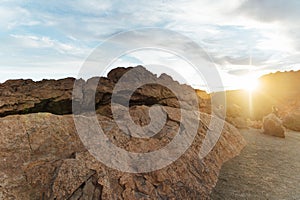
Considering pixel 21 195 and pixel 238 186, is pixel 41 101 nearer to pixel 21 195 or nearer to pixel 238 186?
pixel 21 195

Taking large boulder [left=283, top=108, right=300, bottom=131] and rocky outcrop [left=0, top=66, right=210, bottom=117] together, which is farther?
large boulder [left=283, top=108, right=300, bottom=131]

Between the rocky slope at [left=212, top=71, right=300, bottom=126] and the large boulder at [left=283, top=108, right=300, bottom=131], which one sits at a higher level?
the rocky slope at [left=212, top=71, right=300, bottom=126]

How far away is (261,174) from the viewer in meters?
13.5

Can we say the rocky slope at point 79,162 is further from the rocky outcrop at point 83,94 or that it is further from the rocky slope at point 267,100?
the rocky slope at point 267,100

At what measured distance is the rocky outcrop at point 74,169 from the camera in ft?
29.4

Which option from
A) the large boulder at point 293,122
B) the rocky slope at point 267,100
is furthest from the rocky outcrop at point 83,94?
the large boulder at point 293,122

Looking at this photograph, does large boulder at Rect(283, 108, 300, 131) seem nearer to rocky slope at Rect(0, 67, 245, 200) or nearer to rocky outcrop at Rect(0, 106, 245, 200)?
rocky slope at Rect(0, 67, 245, 200)

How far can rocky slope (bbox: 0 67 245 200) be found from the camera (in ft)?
29.6

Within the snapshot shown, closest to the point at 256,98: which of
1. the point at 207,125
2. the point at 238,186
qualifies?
the point at 207,125

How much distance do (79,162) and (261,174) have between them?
9.77 meters

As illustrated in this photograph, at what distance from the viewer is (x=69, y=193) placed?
28.6 feet

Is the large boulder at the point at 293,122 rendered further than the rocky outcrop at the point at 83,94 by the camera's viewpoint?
Yes

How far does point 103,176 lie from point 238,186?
6.61 m

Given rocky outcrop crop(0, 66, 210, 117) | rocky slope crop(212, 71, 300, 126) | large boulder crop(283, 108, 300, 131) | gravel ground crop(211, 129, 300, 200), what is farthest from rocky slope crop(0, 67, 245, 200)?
large boulder crop(283, 108, 300, 131)
